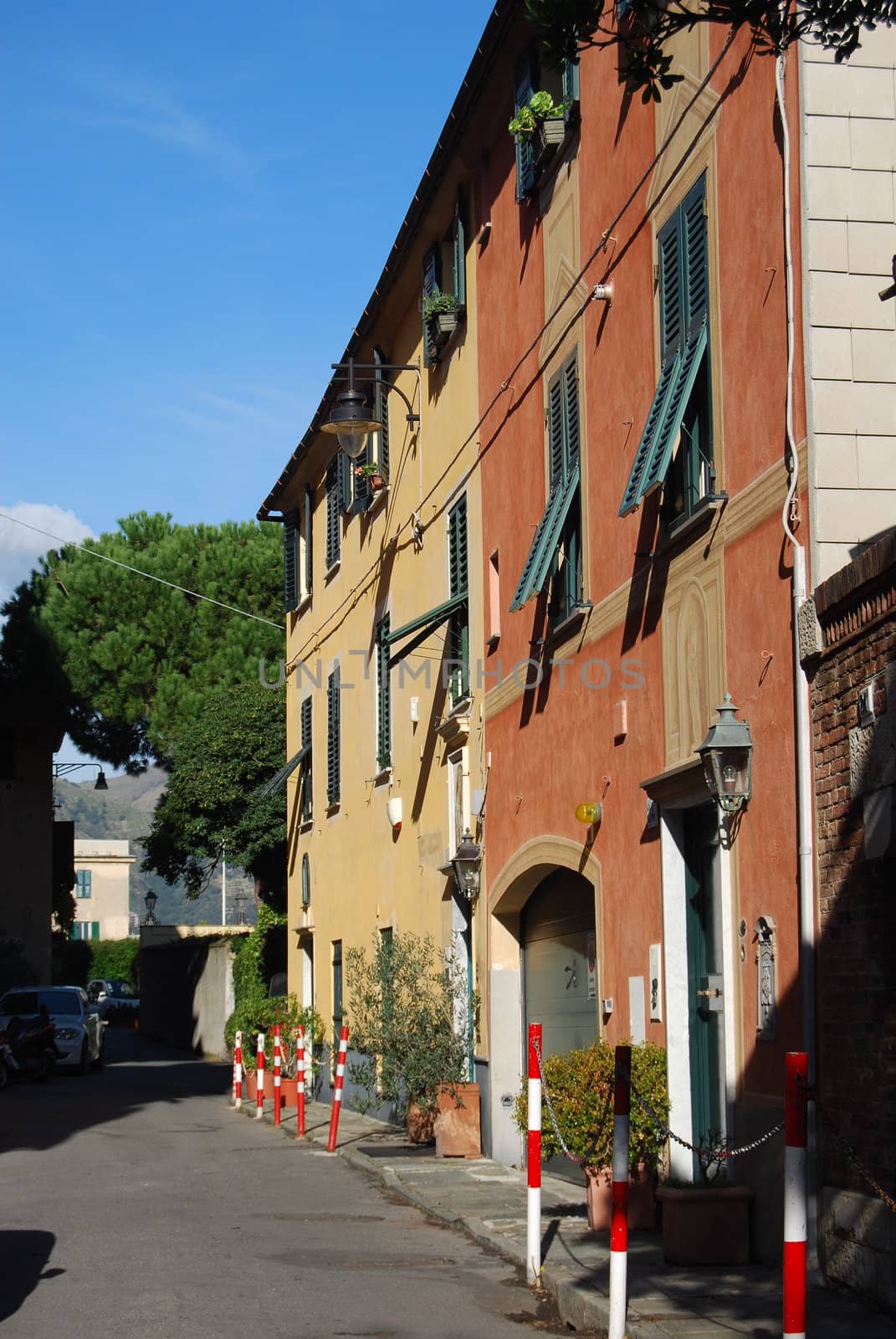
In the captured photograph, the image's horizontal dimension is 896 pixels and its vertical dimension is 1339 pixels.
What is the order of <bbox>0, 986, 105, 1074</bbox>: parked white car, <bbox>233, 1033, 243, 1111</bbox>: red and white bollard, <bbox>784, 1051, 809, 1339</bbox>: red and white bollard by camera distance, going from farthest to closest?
<bbox>0, 986, 105, 1074</bbox>: parked white car
<bbox>233, 1033, 243, 1111</bbox>: red and white bollard
<bbox>784, 1051, 809, 1339</bbox>: red and white bollard

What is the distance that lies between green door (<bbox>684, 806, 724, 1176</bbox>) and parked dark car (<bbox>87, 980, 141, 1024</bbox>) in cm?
4982

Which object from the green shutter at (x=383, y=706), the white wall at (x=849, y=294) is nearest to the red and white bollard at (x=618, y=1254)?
the white wall at (x=849, y=294)

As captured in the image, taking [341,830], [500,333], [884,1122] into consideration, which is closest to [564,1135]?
[884,1122]

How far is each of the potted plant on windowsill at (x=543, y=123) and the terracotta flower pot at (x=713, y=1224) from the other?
868 centimetres

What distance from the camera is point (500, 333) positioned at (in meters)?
16.1

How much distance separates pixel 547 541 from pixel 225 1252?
19.5 ft

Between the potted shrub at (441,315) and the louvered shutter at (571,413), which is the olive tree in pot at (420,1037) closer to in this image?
the louvered shutter at (571,413)

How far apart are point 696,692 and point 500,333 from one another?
6526 mm

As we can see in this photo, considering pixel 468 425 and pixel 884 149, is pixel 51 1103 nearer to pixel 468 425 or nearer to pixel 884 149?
pixel 468 425

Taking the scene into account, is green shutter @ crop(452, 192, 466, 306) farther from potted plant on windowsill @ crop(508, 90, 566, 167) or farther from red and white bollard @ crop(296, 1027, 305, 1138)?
red and white bollard @ crop(296, 1027, 305, 1138)

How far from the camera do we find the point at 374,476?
850 inches

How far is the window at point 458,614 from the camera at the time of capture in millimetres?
17422

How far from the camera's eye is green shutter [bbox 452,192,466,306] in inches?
700

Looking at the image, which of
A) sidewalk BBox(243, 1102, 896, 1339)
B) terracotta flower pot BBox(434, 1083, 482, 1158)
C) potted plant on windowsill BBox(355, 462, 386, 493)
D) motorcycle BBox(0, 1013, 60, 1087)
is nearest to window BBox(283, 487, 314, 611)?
potted plant on windowsill BBox(355, 462, 386, 493)
